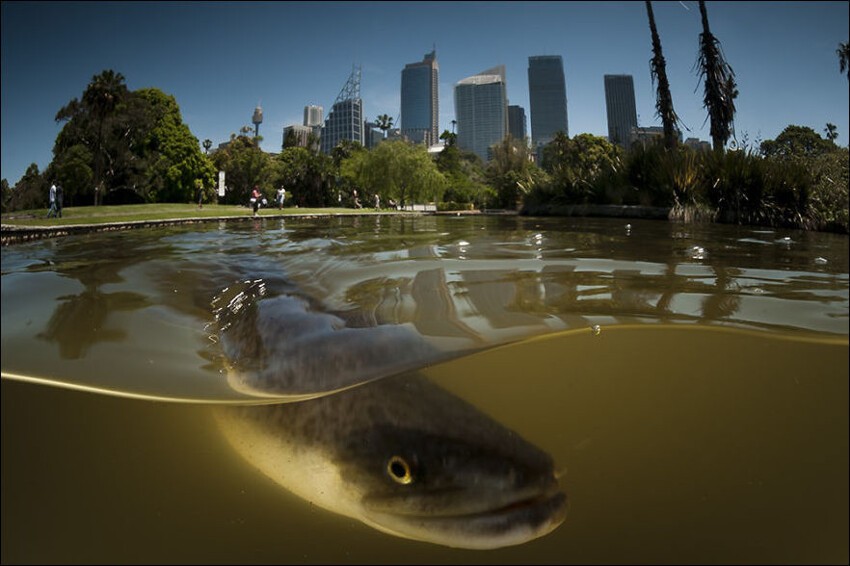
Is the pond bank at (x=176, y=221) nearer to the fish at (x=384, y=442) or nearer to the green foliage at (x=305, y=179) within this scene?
the fish at (x=384, y=442)

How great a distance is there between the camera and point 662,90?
14805mm

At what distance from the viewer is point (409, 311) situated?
251cm

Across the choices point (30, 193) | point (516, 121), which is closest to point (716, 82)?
point (30, 193)

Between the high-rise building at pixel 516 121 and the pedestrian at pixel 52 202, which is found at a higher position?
the high-rise building at pixel 516 121

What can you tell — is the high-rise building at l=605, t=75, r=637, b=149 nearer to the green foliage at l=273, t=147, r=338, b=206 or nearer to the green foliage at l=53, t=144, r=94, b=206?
the green foliage at l=53, t=144, r=94, b=206

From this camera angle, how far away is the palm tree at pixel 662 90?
13922mm

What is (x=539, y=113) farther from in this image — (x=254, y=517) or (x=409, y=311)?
(x=254, y=517)

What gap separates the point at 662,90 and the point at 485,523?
17.7m

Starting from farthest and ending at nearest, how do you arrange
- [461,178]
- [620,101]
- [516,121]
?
[516,121] → [461,178] → [620,101]

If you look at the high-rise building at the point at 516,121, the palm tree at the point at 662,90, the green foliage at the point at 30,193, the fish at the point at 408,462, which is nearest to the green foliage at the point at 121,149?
the green foliage at the point at 30,193

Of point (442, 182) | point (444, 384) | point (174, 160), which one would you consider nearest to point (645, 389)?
point (444, 384)

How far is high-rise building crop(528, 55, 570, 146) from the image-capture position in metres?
17.8

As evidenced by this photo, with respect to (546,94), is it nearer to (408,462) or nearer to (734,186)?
(734,186)

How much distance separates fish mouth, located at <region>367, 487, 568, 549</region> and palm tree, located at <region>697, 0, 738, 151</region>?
900cm
